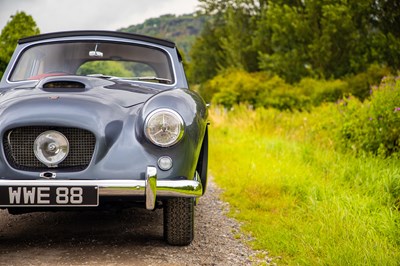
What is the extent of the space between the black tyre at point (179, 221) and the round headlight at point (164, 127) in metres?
0.43

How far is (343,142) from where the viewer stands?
24.6ft

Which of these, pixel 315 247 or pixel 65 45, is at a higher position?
pixel 65 45

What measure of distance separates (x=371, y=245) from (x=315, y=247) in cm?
34

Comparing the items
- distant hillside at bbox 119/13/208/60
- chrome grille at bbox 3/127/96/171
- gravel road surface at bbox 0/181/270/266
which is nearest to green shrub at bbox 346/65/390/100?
gravel road surface at bbox 0/181/270/266

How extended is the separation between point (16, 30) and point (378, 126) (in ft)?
70.5

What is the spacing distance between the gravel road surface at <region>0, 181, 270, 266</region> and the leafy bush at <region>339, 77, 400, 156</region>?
2.70m

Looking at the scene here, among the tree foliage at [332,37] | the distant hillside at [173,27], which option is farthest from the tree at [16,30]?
the distant hillside at [173,27]

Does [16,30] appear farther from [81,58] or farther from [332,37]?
[81,58]

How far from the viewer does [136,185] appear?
3.13m

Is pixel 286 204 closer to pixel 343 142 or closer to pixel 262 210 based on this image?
pixel 262 210

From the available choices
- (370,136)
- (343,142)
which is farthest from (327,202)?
(343,142)

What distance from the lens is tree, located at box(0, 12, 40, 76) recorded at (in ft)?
79.5

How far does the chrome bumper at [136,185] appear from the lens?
10.1 feet

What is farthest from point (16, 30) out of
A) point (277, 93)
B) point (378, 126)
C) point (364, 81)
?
point (378, 126)
